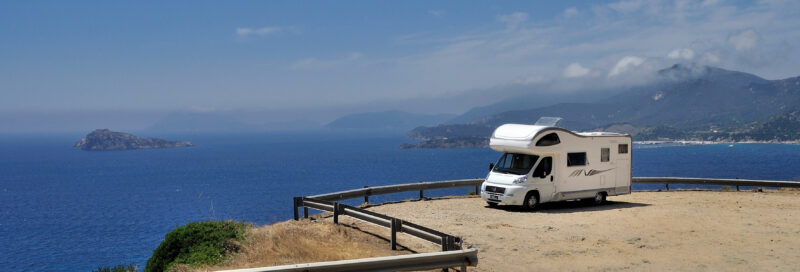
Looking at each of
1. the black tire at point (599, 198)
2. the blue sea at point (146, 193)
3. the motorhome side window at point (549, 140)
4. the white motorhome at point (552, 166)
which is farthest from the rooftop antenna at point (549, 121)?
the blue sea at point (146, 193)

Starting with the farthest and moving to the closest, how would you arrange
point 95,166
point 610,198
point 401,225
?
point 95,166
point 610,198
point 401,225

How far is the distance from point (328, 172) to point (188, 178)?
32388 mm

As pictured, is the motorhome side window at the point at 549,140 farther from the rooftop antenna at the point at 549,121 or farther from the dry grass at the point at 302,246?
the dry grass at the point at 302,246

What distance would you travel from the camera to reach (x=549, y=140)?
18.6 m

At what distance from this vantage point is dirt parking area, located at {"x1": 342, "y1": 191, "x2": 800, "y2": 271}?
34.8 ft

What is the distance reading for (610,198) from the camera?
72.4 feet

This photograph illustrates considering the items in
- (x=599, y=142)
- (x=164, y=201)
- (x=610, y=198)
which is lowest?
(x=164, y=201)

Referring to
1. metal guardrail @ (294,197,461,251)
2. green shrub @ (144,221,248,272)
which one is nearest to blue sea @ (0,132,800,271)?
metal guardrail @ (294,197,461,251)

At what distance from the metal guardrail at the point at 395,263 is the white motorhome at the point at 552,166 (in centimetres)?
981

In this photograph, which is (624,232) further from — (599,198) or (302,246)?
(302,246)

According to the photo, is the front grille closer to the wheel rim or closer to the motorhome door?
the wheel rim

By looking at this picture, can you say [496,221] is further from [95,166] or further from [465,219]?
[95,166]

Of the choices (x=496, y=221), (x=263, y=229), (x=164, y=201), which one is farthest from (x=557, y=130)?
(x=164, y=201)

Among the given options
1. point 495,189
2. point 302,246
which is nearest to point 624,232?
point 495,189
